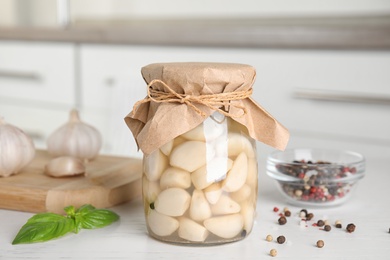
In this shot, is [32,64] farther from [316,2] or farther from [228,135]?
[228,135]

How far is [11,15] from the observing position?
297 centimetres

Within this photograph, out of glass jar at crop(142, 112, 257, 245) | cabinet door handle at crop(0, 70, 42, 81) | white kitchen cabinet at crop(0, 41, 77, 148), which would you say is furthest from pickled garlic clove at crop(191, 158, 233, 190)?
cabinet door handle at crop(0, 70, 42, 81)

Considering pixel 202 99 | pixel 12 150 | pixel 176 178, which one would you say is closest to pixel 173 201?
pixel 176 178

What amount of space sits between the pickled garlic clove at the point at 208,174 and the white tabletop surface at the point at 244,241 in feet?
0.29

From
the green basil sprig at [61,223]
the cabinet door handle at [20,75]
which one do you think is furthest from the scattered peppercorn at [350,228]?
the cabinet door handle at [20,75]

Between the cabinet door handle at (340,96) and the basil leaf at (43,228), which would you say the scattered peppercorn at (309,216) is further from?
the cabinet door handle at (340,96)

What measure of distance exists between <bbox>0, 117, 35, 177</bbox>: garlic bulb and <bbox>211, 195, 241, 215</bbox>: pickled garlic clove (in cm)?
42

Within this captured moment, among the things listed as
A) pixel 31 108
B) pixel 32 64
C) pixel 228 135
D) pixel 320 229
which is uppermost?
pixel 228 135

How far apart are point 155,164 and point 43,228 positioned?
17 centimetres

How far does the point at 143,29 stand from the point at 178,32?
6.2 inches

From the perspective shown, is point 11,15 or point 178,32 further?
point 11,15

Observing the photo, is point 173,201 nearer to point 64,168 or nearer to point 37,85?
point 64,168

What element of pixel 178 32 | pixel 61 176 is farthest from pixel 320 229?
pixel 178 32

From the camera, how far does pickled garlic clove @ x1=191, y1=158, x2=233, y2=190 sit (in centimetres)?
84
